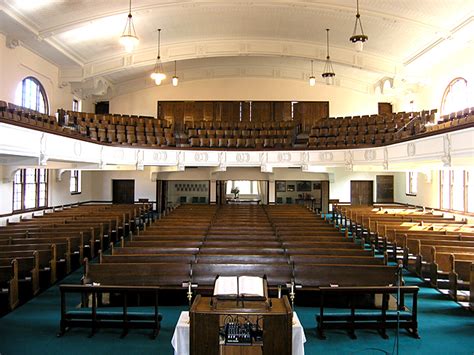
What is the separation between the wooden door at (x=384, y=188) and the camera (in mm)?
19984

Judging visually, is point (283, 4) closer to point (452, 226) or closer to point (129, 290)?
point (452, 226)

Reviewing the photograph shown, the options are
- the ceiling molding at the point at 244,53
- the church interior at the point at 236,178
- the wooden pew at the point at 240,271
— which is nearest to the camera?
the church interior at the point at 236,178

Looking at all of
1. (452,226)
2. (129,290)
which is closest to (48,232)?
(129,290)

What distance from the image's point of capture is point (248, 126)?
17.3 meters

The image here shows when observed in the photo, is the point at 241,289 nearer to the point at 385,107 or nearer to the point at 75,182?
the point at 75,182

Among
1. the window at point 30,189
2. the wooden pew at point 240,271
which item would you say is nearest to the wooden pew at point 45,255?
the wooden pew at point 240,271

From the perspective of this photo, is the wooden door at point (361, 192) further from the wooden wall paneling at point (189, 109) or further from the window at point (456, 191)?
the wooden wall paneling at point (189, 109)

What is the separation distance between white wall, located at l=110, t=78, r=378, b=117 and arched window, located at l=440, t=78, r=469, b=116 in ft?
19.7

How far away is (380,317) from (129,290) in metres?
3.47

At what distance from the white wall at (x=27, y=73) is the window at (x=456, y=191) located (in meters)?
15.2

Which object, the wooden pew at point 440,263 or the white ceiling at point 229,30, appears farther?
the white ceiling at point 229,30

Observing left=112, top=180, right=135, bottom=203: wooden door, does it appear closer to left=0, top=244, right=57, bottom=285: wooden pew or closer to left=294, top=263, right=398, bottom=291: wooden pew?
left=0, top=244, right=57, bottom=285: wooden pew

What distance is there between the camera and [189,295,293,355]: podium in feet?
10.6

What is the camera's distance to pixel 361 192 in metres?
20.0
